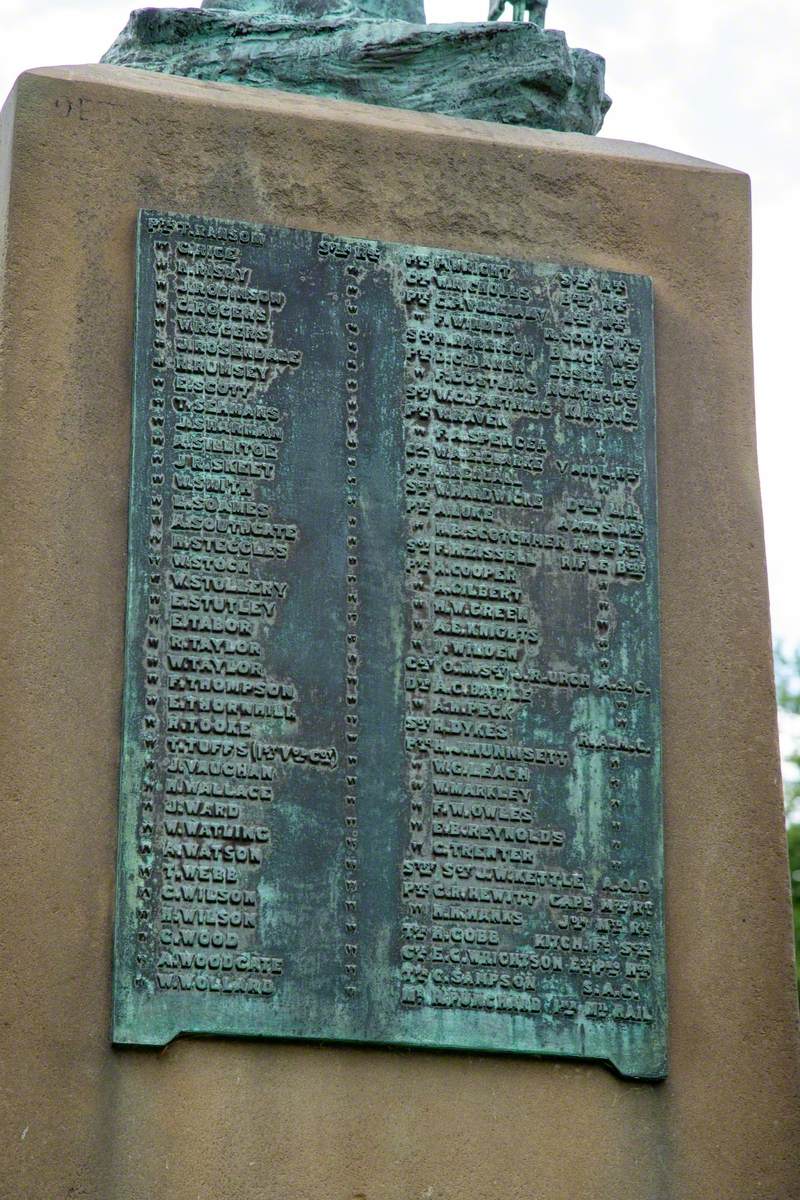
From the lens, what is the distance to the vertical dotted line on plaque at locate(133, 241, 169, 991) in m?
7.52

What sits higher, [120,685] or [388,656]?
[388,656]

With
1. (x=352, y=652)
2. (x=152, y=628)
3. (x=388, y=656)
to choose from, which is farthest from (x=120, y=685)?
(x=388, y=656)

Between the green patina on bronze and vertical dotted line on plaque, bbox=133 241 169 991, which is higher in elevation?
the green patina on bronze

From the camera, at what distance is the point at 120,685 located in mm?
7742

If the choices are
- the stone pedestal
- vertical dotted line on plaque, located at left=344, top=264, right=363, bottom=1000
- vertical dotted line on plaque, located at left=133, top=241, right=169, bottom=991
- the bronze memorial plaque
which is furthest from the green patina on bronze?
vertical dotted line on plaque, located at left=133, top=241, right=169, bottom=991

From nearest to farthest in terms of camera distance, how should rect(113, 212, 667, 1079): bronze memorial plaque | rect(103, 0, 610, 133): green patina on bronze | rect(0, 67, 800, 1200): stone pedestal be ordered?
rect(0, 67, 800, 1200): stone pedestal < rect(113, 212, 667, 1079): bronze memorial plaque < rect(103, 0, 610, 133): green patina on bronze

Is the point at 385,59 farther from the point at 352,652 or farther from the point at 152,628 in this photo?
the point at 152,628

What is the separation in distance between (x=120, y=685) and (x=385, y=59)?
2.70m

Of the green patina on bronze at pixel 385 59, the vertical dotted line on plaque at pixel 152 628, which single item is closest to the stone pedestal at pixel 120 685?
the vertical dotted line on plaque at pixel 152 628

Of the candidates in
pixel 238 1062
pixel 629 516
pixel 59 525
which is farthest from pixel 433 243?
pixel 238 1062

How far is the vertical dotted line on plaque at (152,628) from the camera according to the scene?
7.52 m

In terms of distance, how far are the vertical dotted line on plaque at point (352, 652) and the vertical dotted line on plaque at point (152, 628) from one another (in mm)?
626

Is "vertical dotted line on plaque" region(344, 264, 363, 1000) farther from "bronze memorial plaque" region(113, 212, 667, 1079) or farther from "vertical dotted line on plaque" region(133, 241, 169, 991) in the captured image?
"vertical dotted line on plaque" region(133, 241, 169, 991)

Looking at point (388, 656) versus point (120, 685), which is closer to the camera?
point (120, 685)
